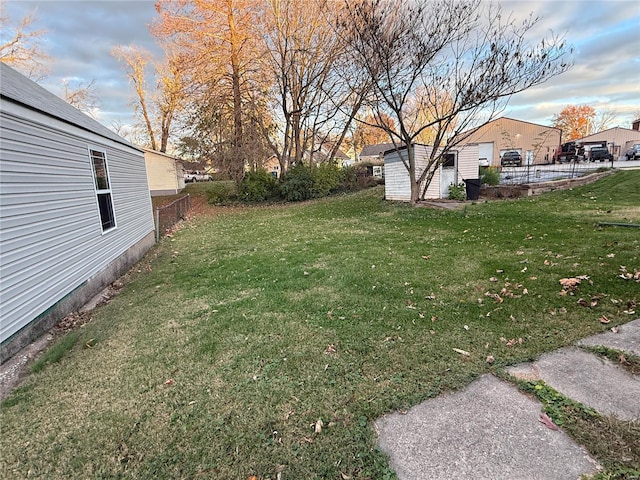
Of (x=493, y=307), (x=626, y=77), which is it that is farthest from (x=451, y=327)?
(x=626, y=77)

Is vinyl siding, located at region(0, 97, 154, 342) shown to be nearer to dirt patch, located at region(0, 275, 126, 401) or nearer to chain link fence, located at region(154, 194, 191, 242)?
dirt patch, located at region(0, 275, 126, 401)

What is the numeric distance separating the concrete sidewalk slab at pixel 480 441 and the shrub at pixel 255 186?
16.8 m

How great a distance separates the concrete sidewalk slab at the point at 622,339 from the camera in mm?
2543

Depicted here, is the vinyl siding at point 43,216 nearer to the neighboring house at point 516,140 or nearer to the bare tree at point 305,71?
the bare tree at point 305,71

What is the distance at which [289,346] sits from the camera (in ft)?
9.89

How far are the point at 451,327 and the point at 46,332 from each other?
451cm

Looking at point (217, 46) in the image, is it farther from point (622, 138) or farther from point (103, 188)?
point (622, 138)

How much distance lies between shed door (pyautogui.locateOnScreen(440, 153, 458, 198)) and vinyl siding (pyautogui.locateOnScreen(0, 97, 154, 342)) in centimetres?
1141

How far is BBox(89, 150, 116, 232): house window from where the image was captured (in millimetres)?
5742

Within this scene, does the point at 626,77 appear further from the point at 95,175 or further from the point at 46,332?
the point at 46,332

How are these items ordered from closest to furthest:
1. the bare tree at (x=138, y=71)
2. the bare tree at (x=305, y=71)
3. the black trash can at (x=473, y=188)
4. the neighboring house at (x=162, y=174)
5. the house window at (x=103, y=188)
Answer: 1. the house window at (x=103, y=188)
2. the black trash can at (x=473, y=188)
3. the bare tree at (x=305, y=71)
4. the neighboring house at (x=162, y=174)
5. the bare tree at (x=138, y=71)

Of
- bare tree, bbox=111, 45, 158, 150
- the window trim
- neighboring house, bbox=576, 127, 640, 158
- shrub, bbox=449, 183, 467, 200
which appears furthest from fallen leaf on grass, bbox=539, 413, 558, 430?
neighboring house, bbox=576, 127, 640, 158

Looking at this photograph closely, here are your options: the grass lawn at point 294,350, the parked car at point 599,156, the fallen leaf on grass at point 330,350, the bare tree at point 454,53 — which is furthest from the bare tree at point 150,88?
the parked car at point 599,156


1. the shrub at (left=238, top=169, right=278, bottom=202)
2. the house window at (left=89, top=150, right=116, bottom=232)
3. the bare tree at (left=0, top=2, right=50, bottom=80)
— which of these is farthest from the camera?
the shrub at (left=238, top=169, right=278, bottom=202)
